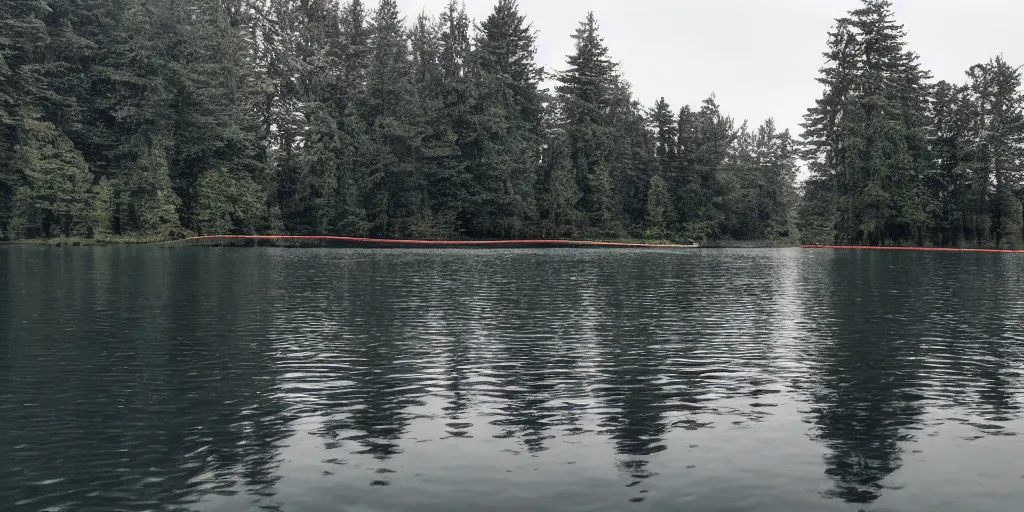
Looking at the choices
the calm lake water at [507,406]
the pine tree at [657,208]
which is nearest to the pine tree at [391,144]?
the pine tree at [657,208]

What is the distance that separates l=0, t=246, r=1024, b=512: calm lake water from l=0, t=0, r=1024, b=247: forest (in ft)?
221

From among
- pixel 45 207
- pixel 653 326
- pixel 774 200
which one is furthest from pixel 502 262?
pixel 774 200

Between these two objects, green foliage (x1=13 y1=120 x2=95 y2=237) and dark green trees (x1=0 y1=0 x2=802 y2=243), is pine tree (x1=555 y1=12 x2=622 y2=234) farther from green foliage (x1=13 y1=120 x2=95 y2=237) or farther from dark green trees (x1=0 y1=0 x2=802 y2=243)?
green foliage (x1=13 y1=120 x2=95 y2=237)

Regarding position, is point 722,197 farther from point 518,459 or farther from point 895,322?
point 518,459

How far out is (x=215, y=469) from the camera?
458 inches

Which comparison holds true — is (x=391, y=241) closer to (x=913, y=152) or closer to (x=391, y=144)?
(x=391, y=144)

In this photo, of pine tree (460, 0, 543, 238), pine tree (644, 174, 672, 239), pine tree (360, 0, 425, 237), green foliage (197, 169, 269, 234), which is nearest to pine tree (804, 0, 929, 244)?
pine tree (644, 174, 672, 239)

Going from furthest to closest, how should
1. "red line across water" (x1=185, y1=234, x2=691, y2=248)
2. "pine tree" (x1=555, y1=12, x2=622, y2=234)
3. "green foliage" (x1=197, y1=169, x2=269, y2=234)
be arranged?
"pine tree" (x1=555, y1=12, x2=622, y2=234)
"red line across water" (x1=185, y1=234, x2=691, y2=248)
"green foliage" (x1=197, y1=169, x2=269, y2=234)

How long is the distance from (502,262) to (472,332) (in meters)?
40.7

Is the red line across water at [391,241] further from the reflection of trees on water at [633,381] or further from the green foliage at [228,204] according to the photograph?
the reflection of trees on water at [633,381]

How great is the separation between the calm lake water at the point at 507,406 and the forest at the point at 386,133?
67.3 meters

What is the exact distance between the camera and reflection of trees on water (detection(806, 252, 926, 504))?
39.2 ft

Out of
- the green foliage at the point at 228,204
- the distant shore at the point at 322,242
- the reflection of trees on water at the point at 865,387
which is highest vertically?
the green foliage at the point at 228,204

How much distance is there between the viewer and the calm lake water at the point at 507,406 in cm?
1084
